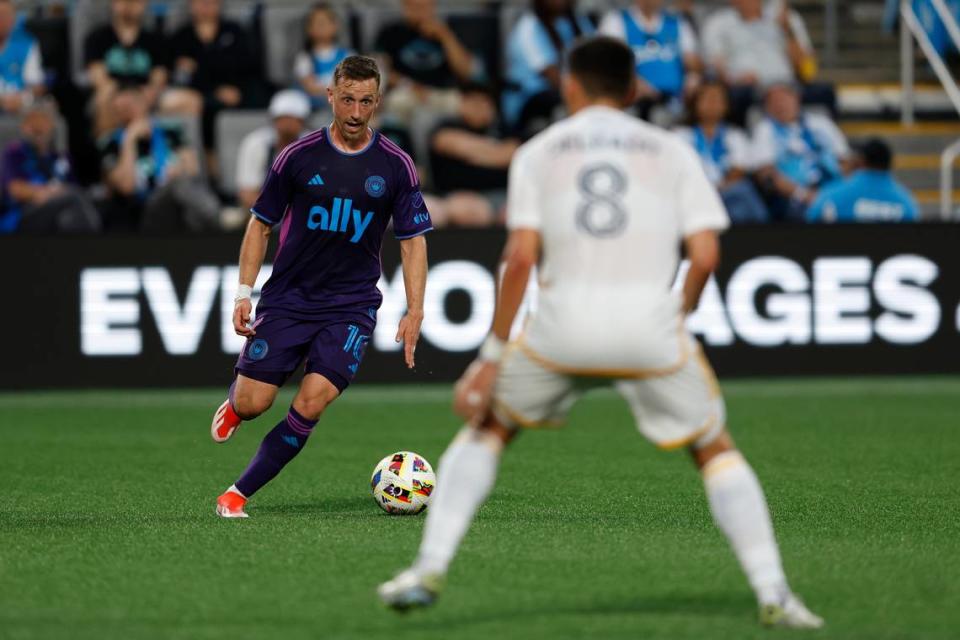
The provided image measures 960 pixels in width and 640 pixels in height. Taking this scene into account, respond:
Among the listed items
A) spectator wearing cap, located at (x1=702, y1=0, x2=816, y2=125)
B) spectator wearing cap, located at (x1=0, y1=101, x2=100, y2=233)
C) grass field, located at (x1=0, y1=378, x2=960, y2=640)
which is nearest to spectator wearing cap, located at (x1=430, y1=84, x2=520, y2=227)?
spectator wearing cap, located at (x1=702, y1=0, x2=816, y2=125)

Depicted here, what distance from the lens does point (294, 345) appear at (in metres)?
8.06

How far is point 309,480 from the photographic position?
934 cm

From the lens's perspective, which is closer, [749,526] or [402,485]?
[749,526]

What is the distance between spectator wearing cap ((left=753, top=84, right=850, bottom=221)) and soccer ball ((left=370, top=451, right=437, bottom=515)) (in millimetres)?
8847

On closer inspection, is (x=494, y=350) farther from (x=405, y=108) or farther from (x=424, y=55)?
(x=424, y=55)

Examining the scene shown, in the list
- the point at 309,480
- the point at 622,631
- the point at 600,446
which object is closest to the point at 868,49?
the point at 600,446

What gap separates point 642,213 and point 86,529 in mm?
3329

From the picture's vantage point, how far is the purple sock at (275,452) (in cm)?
792

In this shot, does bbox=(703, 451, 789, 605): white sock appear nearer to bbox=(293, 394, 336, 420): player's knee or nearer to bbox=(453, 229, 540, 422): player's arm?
bbox=(453, 229, 540, 422): player's arm

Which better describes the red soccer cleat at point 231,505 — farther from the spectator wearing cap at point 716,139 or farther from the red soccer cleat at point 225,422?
the spectator wearing cap at point 716,139

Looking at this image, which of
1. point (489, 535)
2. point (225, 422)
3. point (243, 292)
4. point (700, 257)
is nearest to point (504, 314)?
point (700, 257)

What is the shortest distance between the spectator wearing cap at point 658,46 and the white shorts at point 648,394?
38.8 ft

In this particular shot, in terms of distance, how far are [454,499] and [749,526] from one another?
2.90 ft

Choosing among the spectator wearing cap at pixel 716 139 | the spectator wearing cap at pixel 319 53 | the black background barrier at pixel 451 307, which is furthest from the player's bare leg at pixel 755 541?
the spectator wearing cap at pixel 319 53
